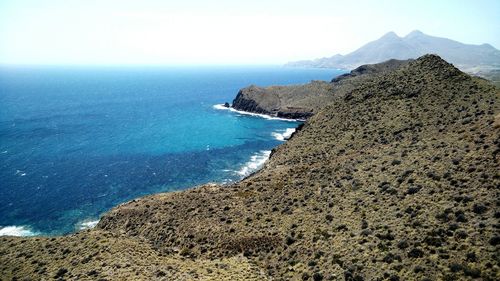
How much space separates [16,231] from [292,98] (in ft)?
460

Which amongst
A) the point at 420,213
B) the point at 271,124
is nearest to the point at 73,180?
the point at 420,213

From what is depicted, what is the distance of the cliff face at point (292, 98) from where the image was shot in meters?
167

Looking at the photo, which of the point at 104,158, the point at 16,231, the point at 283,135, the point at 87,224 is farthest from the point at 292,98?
the point at 16,231

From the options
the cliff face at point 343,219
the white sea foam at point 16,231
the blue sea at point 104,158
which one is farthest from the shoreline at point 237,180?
the cliff face at point 343,219

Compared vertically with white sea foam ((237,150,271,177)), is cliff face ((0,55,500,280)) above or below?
above

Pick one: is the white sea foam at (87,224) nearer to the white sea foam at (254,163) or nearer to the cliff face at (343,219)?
the cliff face at (343,219)

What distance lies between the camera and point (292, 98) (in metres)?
183

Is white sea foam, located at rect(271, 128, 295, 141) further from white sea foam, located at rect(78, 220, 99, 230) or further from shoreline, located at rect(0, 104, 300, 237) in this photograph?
white sea foam, located at rect(78, 220, 99, 230)

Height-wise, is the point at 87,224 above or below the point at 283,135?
below

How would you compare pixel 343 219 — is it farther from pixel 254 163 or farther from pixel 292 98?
pixel 292 98

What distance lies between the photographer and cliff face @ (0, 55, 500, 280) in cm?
2923

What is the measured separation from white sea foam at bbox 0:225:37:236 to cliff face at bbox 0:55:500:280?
58.4ft

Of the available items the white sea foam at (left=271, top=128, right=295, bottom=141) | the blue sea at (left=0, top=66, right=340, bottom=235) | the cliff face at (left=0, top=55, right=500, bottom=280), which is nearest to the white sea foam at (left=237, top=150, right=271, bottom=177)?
the blue sea at (left=0, top=66, right=340, bottom=235)

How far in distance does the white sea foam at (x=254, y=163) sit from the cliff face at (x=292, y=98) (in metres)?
60.9
